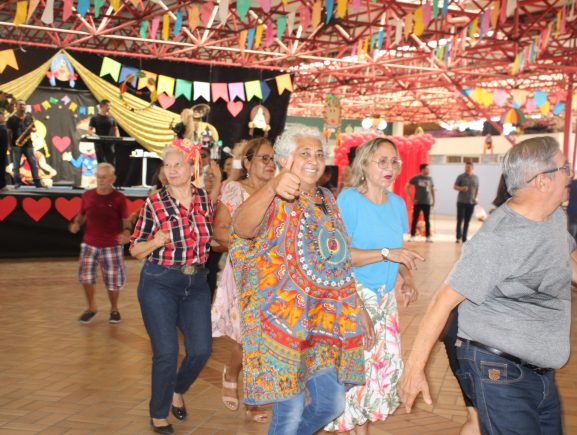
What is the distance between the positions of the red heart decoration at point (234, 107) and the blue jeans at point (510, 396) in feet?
46.8

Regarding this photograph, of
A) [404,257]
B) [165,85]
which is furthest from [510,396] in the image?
[165,85]

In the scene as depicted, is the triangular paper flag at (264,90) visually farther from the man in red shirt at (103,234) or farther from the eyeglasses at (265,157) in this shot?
the eyeglasses at (265,157)

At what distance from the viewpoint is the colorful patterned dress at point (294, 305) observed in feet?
7.93

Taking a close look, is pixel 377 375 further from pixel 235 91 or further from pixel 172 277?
pixel 235 91

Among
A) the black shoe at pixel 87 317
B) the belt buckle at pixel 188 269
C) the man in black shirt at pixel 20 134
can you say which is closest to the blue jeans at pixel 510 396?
the belt buckle at pixel 188 269

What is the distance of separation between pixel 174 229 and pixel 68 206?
25.1 ft

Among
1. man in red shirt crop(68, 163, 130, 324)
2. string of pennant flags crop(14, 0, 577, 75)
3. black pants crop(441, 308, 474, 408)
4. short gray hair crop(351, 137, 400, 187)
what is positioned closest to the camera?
black pants crop(441, 308, 474, 408)

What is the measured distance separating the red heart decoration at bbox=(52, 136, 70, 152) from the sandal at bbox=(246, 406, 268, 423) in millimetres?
14016

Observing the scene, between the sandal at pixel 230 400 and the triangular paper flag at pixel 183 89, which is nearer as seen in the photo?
the sandal at pixel 230 400

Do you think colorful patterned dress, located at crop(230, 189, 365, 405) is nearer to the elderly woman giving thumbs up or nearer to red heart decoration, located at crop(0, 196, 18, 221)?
the elderly woman giving thumbs up

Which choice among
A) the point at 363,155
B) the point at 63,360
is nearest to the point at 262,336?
the point at 363,155

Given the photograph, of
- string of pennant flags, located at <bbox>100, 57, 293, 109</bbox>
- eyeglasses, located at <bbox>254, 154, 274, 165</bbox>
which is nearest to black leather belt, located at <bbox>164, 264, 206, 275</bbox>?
eyeglasses, located at <bbox>254, 154, 274, 165</bbox>

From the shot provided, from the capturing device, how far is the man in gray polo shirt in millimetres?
2008

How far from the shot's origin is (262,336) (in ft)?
7.98
